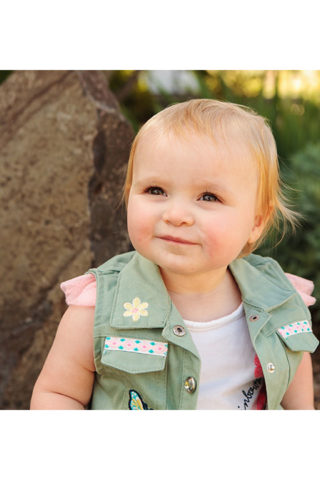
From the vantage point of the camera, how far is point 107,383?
4.46 ft

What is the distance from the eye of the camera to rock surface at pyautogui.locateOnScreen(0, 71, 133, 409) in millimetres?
1883

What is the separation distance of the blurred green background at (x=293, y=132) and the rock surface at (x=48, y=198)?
0.66m

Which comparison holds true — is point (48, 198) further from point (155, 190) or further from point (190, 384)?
point (190, 384)

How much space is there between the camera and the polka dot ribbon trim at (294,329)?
1.42 meters

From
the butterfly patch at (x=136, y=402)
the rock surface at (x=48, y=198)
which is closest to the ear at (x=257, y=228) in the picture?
the butterfly patch at (x=136, y=402)

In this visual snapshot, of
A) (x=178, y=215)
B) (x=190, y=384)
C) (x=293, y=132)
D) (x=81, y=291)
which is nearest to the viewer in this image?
(x=178, y=215)

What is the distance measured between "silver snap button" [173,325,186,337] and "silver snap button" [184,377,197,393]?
11 cm

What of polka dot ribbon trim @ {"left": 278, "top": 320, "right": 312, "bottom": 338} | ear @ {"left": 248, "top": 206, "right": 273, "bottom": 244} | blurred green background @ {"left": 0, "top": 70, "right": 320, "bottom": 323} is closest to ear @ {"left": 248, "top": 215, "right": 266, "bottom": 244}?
ear @ {"left": 248, "top": 206, "right": 273, "bottom": 244}

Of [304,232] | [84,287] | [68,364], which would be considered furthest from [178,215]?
[304,232]

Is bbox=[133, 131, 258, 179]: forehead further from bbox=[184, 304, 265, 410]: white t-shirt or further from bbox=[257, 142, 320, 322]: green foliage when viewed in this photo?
bbox=[257, 142, 320, 322]: green foliage

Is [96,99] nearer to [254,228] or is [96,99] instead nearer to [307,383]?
[254,228]

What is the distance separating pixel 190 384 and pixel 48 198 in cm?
92

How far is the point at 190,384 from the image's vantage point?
1295 millimetres
